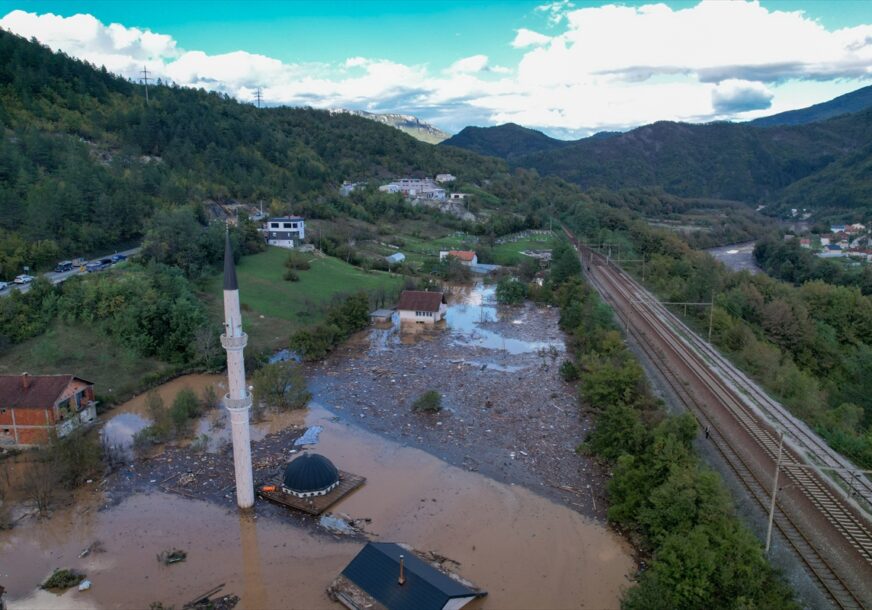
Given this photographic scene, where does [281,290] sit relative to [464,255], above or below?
below

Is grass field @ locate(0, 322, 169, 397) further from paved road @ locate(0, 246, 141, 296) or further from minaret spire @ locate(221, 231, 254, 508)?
minaret spire @ locate(221, 231, 254, 508)

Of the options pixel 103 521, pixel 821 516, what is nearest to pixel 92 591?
pixel 103 521

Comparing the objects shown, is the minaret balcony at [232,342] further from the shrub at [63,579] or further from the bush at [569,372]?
the bush at [569,372]

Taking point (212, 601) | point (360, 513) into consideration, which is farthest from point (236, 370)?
point (212, 601)

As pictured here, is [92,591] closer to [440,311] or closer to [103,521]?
[103,521]

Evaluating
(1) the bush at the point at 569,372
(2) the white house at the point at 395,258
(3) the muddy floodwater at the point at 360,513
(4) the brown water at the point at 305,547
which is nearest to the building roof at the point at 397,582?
(4) the brown water at the point at 305,547

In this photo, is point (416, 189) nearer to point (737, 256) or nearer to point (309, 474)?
point (737, 256)

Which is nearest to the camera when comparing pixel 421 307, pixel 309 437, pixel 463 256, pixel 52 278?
pixel 309 437
